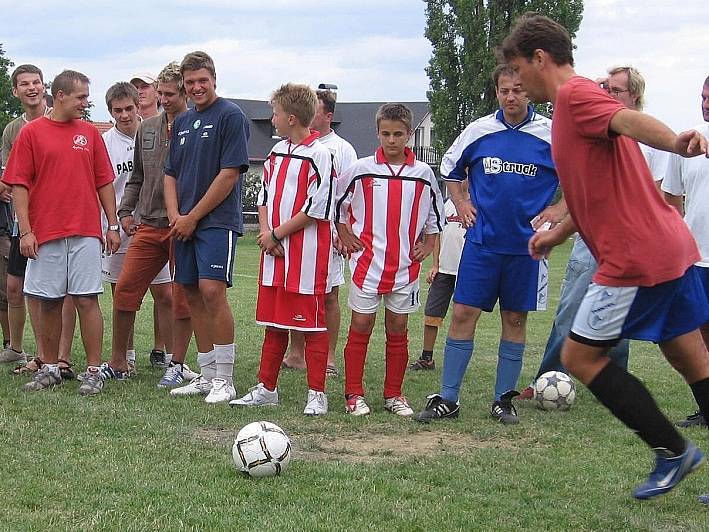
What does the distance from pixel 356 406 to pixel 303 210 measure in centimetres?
140

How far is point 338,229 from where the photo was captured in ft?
21.6

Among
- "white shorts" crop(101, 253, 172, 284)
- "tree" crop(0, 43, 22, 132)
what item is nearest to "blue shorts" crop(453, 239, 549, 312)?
"white shorts" crop(101, 253, 172, 284)

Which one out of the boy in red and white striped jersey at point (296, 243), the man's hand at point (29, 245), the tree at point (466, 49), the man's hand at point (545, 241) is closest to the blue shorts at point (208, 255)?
the boy in red and white striped jersey at point (296, 243)

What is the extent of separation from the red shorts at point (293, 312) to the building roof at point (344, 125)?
51207mm

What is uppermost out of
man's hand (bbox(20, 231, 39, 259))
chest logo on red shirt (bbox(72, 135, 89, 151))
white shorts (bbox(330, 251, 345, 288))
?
chest logo on red shirt (bbox(72, 135, 89, 151))

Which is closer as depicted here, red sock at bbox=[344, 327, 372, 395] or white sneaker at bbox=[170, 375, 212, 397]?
red sock at bbox=[344, 327, 372, 395]

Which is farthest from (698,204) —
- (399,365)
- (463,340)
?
(399,365)

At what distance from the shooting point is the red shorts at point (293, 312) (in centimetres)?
636

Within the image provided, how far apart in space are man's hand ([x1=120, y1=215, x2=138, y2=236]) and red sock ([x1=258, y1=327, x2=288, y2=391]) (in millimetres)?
1773

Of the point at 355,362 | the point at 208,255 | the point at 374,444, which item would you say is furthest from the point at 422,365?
the point at 374,444

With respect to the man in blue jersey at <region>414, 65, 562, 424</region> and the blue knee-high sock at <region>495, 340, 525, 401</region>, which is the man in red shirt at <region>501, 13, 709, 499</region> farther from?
the blue knee-high sock at <region>495, 340, 525, 401</region>

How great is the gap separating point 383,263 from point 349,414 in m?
1.06

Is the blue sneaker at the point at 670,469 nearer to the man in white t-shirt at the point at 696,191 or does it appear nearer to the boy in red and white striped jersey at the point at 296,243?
the man in white t-shirt at the point at 696,191

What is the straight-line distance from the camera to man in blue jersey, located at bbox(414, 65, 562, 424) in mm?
6078
